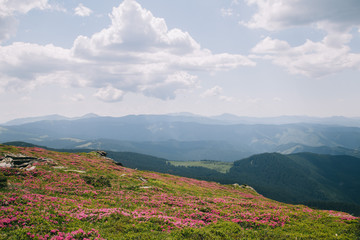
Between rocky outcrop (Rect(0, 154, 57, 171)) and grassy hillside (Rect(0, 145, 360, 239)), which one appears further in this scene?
rocky outcrop (Rect(0, 154, 57, 171))

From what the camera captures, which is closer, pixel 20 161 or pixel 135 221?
pixel 135 221

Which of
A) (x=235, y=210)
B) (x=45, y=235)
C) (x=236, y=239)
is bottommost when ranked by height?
(x=235, y=210)

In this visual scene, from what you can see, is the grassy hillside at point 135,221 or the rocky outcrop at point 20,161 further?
the rocky outcrop at point 20,161

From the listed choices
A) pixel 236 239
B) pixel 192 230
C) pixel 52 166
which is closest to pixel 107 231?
pixel 192 230

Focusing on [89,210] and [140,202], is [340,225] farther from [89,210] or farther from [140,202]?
[89,210]

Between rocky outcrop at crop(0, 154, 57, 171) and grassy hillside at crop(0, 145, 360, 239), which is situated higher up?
rocky outcrop at crop(0, 154, 57, 171)

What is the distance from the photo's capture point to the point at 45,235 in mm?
13953

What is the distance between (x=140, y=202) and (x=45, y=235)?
40.8 ft

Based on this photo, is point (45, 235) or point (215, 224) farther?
point (215, 224)

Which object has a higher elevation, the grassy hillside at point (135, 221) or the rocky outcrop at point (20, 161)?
the rocky outcrop at point (20, 161)

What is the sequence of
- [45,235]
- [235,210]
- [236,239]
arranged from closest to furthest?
[45,235] < [236,239] < [235,210]

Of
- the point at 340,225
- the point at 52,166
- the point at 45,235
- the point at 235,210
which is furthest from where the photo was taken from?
the point at 52,166

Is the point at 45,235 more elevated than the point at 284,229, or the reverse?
the point at 45,235

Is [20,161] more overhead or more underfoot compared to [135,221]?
more overhead
